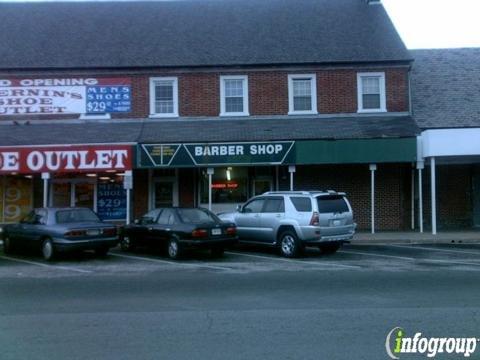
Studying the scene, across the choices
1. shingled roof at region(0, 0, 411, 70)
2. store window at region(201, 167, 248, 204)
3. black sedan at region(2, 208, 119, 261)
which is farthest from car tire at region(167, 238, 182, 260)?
shingled roof at region(0, 0, 411, 70)

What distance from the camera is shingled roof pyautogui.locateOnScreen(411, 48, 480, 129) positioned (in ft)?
71.3

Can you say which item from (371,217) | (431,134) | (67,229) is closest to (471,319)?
(67,229)

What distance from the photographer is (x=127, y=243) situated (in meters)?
16.2

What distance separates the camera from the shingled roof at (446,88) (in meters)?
21.7

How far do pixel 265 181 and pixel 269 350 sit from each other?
16.1 metres

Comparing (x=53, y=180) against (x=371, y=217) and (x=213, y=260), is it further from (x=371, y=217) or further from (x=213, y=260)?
(x=371, y=217)

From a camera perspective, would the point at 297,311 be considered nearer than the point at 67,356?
No

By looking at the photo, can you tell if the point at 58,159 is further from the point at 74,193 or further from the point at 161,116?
the point at 161,116

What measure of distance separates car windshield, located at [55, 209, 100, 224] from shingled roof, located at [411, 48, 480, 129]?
13.2 meters

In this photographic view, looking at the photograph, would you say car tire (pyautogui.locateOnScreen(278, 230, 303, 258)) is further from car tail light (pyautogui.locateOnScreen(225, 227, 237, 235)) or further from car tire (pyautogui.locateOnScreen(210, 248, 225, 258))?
car tire (pyautogui.locateOnScreen(210, 248, 225, 258))

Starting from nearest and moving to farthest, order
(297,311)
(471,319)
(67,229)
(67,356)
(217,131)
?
(67,356)
(471,319)
(297,311)
(67,229)
(217,131)

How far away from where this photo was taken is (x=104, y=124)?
21.7m

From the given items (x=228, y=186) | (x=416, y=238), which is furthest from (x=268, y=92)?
(x=416, y=238)

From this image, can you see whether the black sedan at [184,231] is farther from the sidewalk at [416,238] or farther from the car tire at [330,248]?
the sidewalk at [416,238]
